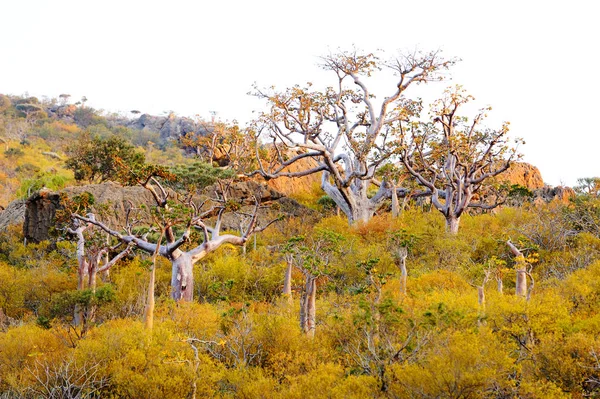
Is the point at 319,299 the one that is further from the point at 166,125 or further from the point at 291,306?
the point at 166,125

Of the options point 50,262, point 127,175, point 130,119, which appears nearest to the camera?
point 127,175

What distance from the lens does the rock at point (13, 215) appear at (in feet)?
76.5

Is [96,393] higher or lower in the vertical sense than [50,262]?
lower

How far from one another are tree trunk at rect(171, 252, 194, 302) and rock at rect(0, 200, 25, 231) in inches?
463

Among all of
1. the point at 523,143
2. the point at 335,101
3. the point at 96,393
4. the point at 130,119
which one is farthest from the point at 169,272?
the point at 130,119

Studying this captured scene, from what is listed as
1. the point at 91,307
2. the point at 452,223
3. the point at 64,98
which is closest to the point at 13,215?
the point at 91,307

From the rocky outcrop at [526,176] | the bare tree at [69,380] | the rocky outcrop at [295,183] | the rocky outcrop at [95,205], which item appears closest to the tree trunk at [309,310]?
the bare tree at [69,380]

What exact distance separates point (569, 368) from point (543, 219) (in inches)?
478

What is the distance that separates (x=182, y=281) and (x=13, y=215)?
13222mm

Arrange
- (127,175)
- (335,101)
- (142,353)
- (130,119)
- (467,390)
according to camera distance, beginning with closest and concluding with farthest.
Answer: (467,390) < (142,353) < (127,175) < (335,101) < (130,119)

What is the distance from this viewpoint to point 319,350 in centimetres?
953

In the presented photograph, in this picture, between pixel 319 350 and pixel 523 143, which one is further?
pixel 523 143

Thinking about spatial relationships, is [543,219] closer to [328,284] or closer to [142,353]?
[328,284]

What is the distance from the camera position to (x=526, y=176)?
33.6 m
